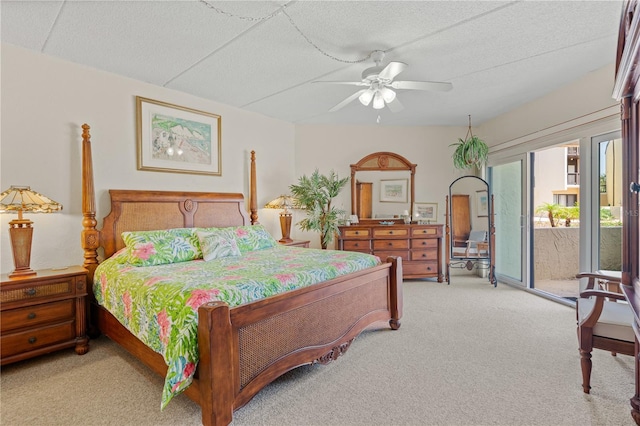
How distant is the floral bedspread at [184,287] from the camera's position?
1.75 metres

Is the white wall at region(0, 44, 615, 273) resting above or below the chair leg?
above

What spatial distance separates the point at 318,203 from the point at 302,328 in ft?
9.63

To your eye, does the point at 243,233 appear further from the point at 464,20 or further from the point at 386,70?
the point at 464,20

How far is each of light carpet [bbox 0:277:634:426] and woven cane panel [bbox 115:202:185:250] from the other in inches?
45.3

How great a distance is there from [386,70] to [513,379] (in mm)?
2562

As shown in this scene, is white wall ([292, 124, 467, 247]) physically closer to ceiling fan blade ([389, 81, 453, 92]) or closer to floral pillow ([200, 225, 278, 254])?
floral pillow ([200, 225, 278, 254])

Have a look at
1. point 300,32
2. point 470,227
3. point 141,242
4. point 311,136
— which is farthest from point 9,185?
point 470,227

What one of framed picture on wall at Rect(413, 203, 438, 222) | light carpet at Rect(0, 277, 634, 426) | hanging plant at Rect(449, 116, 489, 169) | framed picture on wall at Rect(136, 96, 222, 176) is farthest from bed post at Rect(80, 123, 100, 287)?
hanging plant at Rect(449, 116, 489, 169)

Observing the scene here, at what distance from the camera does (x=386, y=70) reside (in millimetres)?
2699

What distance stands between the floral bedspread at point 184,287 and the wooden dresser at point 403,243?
179 cm

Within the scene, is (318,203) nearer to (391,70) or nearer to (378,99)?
(378,99)

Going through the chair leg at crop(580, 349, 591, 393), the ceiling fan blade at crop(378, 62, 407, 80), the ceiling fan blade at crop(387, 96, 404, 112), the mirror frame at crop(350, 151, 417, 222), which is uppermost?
the ceiling fan blade at crop(378, 62, 407, 80)

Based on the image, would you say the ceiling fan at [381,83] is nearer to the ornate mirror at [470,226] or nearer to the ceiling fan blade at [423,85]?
the ceiling fan blade at [423,85]

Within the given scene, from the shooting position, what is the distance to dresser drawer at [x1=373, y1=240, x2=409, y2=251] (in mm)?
5148
